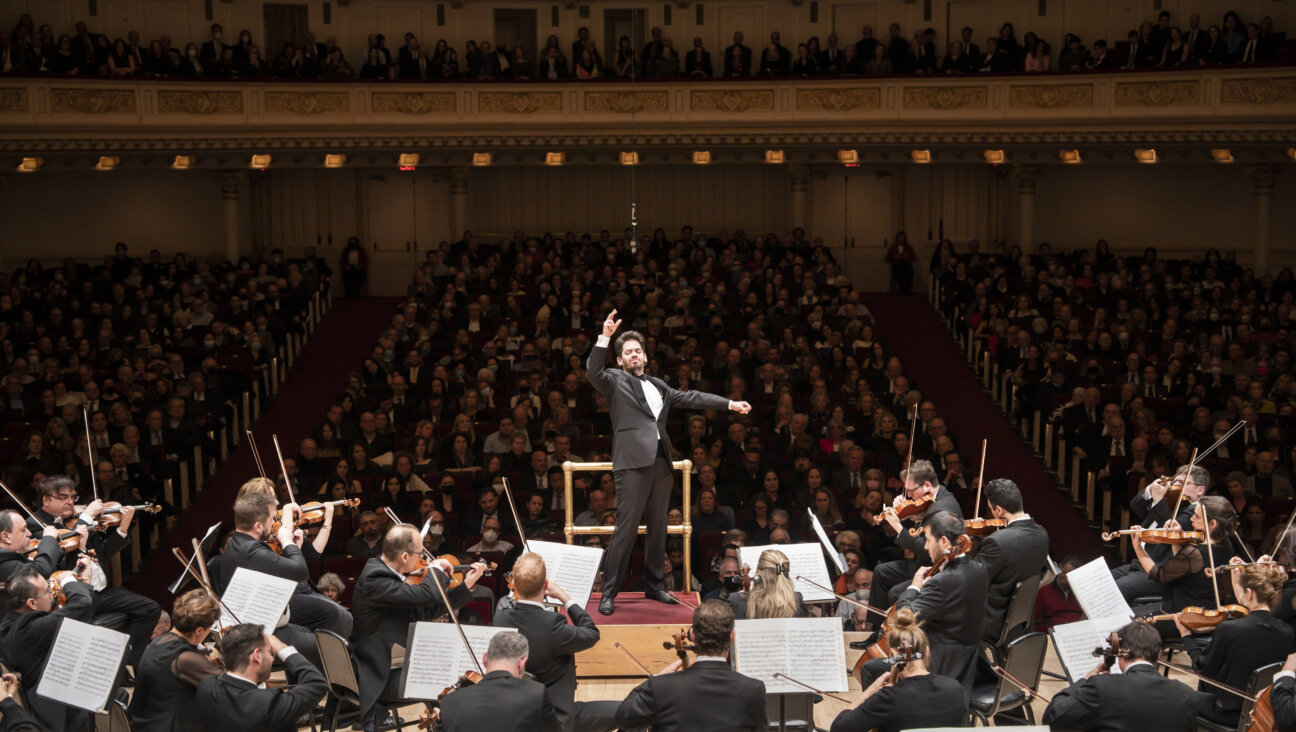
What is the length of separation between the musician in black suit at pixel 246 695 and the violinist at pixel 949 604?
2.46 metres

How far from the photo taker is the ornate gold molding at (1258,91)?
14992 millimetres

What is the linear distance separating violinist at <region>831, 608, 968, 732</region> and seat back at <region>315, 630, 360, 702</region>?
87.1 inches

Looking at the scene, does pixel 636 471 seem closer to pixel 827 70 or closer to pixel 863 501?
pixel 863 501

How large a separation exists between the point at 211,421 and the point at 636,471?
20.8 ft

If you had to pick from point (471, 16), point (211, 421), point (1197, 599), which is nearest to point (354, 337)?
point (211, 421)

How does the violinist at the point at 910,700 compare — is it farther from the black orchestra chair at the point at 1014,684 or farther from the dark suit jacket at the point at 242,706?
the dark suit jacket at the point at 242,706

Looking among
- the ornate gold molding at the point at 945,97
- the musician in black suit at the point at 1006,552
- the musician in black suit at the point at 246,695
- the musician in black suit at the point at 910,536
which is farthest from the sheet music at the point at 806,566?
the ornate gold molding at the point at 945,97

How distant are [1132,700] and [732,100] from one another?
41.3ft

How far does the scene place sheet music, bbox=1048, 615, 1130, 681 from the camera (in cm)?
535

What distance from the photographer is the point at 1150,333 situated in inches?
529

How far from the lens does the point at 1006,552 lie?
6000mm

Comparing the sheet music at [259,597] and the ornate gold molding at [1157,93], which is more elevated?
the ornate gold molding at [1157,93]

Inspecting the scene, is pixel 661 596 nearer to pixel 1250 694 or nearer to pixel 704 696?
pixel 704 696

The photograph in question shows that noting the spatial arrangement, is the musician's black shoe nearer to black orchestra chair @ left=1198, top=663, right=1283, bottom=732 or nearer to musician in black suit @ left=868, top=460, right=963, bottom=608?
musician in black suit @ left=868, top=460, right=963, bottom=608
